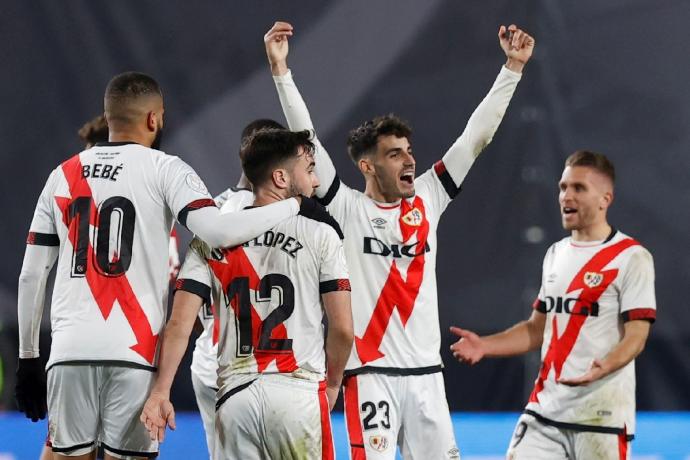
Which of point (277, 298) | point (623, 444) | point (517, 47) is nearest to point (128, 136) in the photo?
point (277, 298)

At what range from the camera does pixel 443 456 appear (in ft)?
15.3

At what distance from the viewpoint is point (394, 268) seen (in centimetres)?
480

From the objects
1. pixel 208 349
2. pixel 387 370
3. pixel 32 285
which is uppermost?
pixel 32 285

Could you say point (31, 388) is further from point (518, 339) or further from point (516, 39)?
point (516, 39)

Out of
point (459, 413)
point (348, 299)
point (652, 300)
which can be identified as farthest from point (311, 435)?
point (459, 413)

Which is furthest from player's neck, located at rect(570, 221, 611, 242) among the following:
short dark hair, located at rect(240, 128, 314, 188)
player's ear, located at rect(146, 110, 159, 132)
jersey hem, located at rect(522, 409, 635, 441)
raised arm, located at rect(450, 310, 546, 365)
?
player's ear, located at rect(146, 110, 159, 132)

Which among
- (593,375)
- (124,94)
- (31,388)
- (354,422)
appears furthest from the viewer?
(354,422)

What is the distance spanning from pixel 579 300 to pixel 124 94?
2.24 m

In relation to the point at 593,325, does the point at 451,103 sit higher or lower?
higher

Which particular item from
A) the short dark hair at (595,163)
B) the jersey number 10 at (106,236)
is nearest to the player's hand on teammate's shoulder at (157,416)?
the jersey number 10 at (106,236)

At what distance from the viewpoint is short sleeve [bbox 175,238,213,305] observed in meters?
3.78

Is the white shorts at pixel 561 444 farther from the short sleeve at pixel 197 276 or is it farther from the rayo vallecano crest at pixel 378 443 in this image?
the short sleeve at pixel 197 276

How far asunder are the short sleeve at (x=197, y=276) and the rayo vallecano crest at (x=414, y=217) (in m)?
1.33

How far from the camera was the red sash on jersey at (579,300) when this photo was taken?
190 inches
